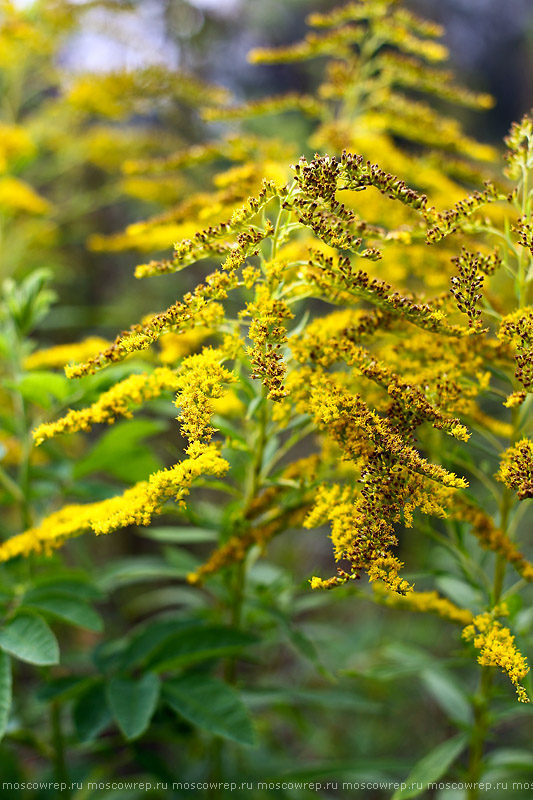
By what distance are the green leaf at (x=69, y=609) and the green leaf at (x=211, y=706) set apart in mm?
241

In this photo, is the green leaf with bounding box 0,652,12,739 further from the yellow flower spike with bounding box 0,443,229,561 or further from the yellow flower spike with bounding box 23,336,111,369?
the yellow flower spike with bounding box 23,336,111,369

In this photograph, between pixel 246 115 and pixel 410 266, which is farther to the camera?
pixel 246 115

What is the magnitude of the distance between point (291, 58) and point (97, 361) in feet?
4.69

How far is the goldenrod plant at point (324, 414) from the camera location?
→ 1.10 metres

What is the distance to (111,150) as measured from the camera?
300 centimetres

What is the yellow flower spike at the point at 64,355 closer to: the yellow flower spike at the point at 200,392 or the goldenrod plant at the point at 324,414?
the goldenrod plant at the point at 324,414

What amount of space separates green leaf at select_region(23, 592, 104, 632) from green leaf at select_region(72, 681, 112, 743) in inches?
9.2

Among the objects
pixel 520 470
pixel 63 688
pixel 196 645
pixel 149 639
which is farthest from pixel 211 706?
pixel 520 470

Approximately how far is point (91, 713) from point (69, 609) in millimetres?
277

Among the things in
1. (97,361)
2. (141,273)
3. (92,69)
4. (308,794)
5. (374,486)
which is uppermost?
(92,69)

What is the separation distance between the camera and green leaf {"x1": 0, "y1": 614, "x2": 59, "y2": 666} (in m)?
1.28

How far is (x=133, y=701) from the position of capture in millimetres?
1461

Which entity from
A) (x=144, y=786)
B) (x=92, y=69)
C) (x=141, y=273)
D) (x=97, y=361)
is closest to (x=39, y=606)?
(x=97, y=361)

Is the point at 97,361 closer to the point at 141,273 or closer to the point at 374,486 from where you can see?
the point at 141,273
